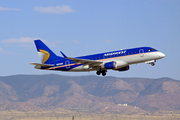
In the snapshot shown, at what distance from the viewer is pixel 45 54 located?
252 ft

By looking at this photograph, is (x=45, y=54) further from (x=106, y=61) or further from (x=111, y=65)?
(x=111, y=65)

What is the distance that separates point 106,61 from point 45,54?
59.0ft

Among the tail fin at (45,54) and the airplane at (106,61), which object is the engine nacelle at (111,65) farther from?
the tail fin at (45,54)

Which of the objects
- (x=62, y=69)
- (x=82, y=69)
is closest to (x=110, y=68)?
(x=82, y=69)

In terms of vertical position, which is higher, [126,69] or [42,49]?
[42,49]

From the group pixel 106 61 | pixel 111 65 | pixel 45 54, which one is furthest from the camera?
pixel 45 54

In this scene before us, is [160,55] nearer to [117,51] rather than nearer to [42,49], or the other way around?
[117,51]

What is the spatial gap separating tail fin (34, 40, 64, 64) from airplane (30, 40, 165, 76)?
274mm

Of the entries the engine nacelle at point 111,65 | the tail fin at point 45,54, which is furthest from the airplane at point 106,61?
the tail fin at point 45,54

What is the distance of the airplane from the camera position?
63.3 meters

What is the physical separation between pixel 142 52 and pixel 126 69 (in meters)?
9.01

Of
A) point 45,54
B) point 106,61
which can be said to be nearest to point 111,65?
point 106,61

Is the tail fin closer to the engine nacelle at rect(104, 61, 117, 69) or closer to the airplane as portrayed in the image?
the airplane

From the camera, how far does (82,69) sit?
2726 inches
